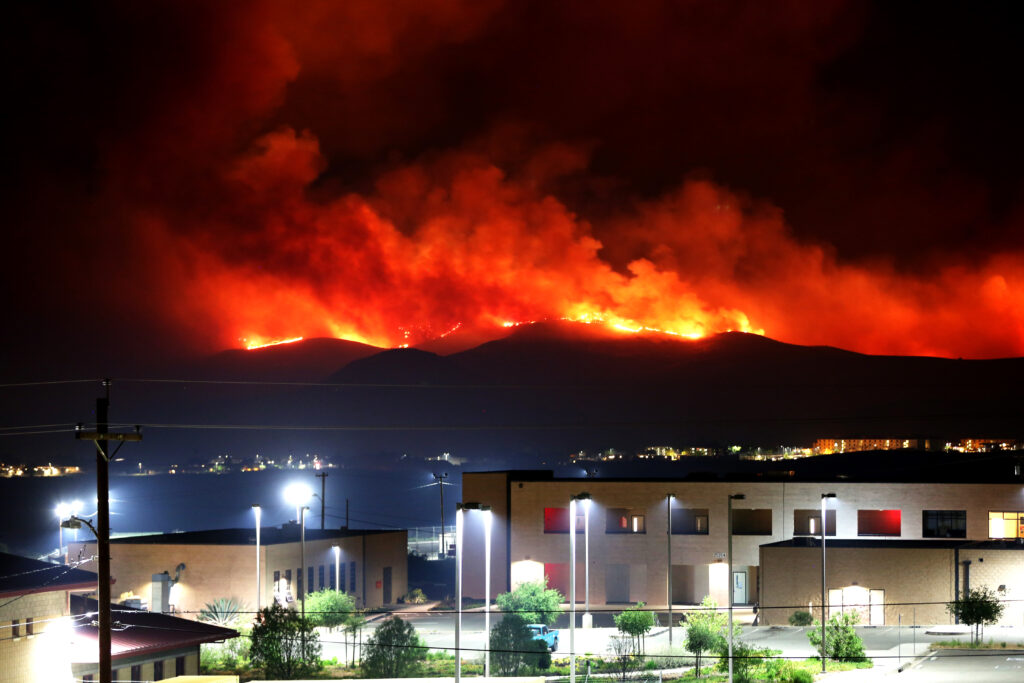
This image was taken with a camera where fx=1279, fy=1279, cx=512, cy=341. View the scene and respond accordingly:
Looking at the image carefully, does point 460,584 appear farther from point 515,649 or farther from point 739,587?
point 739,587

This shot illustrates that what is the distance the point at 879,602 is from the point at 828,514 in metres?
9.58

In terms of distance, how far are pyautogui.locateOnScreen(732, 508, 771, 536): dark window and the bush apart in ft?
37.6

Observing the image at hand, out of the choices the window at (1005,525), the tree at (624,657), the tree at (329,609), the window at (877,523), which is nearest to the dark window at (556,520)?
the tree at (329,609)

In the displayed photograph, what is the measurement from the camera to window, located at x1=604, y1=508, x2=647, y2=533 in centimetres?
7362

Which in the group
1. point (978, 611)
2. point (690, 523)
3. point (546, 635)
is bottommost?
point (546, 635)

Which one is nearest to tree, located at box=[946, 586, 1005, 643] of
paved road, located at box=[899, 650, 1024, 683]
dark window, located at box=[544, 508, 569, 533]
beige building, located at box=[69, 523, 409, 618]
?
paved road, located at box=[899, 650, 1024, 683]

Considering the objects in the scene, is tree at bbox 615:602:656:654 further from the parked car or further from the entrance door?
the entrance door

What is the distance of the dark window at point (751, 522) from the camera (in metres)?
72.6

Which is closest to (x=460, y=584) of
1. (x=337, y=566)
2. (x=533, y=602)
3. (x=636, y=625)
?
(x=636, y=625)

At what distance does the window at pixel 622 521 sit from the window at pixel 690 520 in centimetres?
213

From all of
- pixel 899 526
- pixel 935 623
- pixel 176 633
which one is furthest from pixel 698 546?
pixel 176 633

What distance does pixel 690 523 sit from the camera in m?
74.2

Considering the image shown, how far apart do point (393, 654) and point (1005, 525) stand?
3657cm

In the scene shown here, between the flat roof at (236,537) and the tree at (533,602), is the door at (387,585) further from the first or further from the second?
the tree at (533,602)
